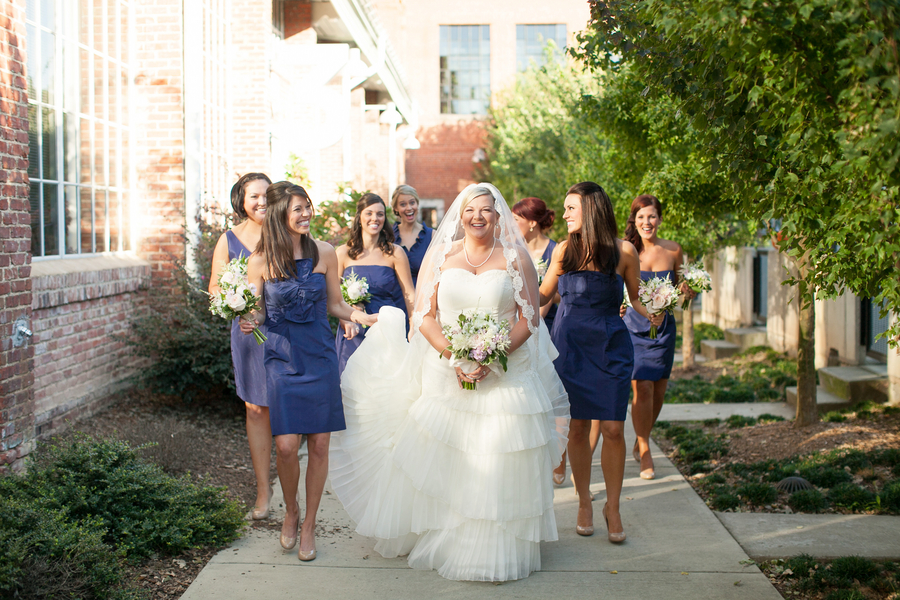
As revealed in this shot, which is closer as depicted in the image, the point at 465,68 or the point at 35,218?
the point at 35,218

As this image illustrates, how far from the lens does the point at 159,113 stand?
8.30m

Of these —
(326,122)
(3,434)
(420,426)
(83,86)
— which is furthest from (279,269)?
(326,122)

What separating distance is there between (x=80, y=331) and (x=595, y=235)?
4.54 meters

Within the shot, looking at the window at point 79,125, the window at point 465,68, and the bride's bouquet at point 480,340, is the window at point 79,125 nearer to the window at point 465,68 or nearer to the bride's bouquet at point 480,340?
the bride's bouquet at point 480,340

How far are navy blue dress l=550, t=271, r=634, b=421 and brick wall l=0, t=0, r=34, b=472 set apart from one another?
351 cm

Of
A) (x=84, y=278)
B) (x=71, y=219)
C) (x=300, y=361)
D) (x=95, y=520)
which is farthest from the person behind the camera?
(x=71, y=219)

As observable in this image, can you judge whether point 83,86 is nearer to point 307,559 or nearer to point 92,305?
point 92,305

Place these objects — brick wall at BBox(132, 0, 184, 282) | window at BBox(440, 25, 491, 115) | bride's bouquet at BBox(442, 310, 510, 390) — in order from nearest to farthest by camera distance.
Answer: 1. bride's bouquet at BBox(442, 310, 510, 390)
2. brick wall at BBox(132, 0, 184, 282)
3. window at BBox(440, 25, 491, 115)

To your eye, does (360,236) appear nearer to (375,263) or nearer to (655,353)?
(375,263)

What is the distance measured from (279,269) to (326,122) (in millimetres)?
8246

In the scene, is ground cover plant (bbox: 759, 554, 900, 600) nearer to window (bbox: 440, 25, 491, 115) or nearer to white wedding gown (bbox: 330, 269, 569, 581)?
white wedding gown (bbox: 330, 269, 569, 581)

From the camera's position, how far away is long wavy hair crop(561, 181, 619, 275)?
4934 millimetres

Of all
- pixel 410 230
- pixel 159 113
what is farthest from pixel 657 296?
pixel 159 113

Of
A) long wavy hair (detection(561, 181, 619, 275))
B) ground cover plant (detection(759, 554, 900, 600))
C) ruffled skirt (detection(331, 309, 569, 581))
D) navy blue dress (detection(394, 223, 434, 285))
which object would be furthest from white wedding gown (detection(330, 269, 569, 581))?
navy blue dress (detection(394, 223, 434, 285))
